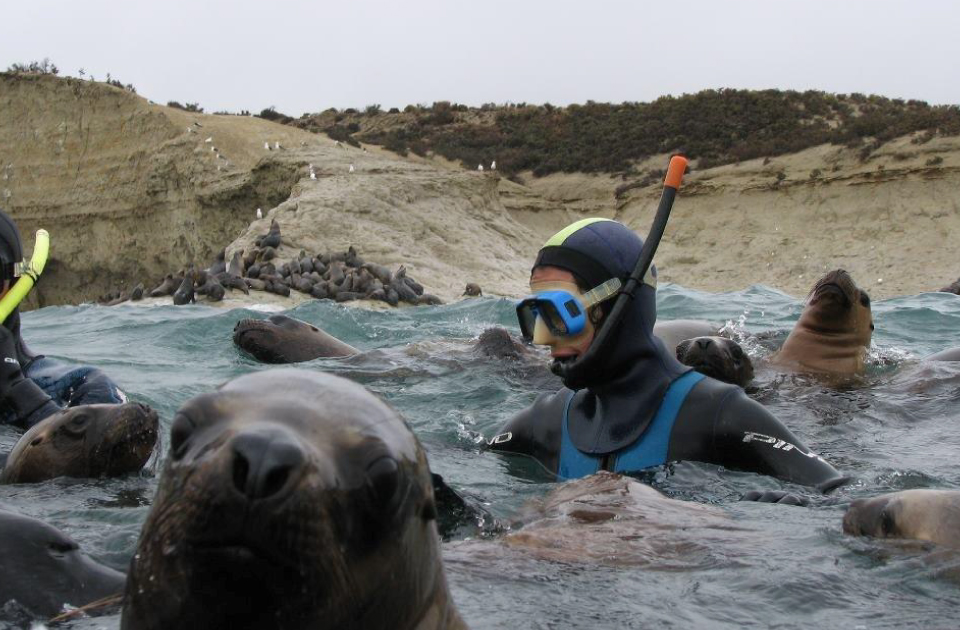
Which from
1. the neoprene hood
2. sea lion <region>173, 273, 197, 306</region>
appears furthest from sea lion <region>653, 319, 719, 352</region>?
sea lion <region>173, 273, 197, 306</region>

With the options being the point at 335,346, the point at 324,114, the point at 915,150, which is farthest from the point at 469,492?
the point at 324,114

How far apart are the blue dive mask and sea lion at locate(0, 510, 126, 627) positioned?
2221 millimetres

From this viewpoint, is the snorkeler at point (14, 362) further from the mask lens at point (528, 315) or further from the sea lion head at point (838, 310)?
the sea lion head at point (838, 310)

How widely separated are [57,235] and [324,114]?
20.3m

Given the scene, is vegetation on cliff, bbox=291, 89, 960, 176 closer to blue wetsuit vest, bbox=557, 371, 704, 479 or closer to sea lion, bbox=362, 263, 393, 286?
sea lion, bbox=362, 263, 393, 286

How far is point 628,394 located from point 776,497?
0.83 meters

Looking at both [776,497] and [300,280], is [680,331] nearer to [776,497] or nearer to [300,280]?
[776,497]

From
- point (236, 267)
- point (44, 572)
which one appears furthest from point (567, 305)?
point (236, 267)

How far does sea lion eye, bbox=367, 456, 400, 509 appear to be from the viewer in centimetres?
213

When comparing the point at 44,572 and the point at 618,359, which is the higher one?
the point at 618,359

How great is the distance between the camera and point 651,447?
4.89 meters

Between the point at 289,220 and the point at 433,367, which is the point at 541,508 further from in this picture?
the point at 289,220

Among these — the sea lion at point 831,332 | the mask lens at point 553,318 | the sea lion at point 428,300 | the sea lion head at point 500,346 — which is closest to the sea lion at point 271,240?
the sea lion at point 428,300

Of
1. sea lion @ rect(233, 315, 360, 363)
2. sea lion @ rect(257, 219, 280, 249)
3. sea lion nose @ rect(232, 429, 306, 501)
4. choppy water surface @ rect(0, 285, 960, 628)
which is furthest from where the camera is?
sea lion @ rect(257, 219, 280, 249)
